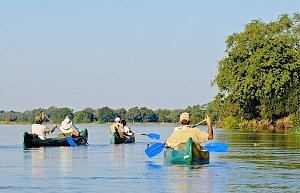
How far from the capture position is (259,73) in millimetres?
69250

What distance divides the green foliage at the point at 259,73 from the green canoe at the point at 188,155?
4562 cm

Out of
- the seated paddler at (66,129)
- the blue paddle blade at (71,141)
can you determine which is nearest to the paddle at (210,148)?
the blue paddle blade at (71,141)

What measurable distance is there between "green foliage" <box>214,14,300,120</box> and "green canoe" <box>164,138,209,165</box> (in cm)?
4562

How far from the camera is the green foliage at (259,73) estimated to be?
226ft

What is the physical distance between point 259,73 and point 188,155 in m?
47.4

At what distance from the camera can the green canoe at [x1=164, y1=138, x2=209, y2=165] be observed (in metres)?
22.6

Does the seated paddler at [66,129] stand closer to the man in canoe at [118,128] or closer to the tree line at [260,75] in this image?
the man in canoe at [118,128]

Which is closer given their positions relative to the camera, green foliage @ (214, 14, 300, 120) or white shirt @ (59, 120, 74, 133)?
white shirt @ (59, 120, 74, 133)

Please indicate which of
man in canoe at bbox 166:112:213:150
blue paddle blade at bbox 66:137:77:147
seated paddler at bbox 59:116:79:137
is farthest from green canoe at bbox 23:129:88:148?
man in canoe at bbox 166:112:213:150

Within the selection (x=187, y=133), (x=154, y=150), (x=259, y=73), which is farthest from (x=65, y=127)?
(x=259, y=73)

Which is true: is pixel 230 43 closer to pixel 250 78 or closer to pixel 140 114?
pixel 250 78

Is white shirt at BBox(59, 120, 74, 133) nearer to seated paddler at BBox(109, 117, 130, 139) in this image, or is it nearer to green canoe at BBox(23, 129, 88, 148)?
green canoe at BBox(23, 129, 88, 148)

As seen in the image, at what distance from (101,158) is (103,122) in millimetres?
118824

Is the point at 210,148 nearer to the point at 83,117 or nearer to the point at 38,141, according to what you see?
the point at 38,141
